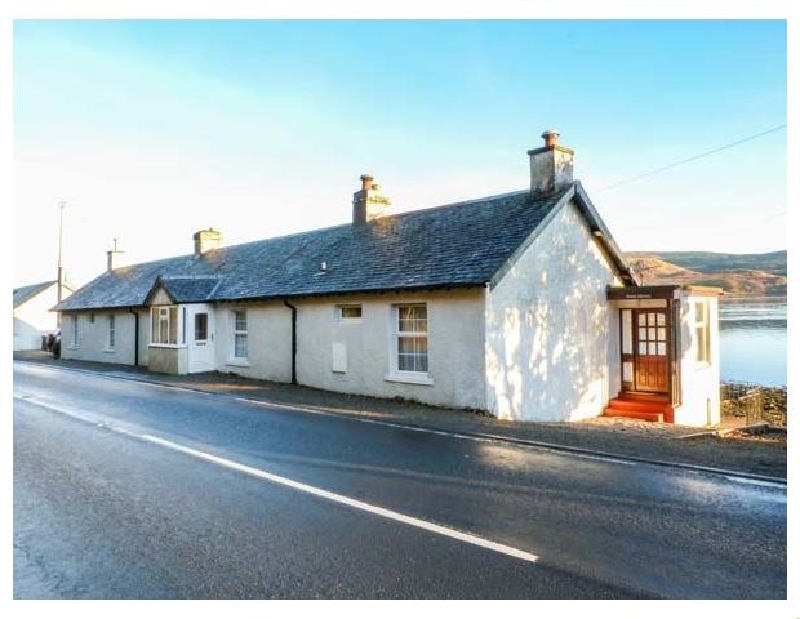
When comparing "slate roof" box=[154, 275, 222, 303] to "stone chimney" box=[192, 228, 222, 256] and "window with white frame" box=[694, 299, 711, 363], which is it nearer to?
"stone chimney" box=[192, 228, 222, 256]

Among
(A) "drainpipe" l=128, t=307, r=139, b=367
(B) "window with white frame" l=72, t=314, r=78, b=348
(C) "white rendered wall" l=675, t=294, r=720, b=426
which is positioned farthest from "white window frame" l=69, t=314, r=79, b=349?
(C) "white rendered wall" l=675, t=294, r=720, b=426

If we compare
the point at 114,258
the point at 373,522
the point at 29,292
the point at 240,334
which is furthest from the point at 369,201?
the point at 29,292

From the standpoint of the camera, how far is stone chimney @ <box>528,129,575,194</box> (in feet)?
52.3

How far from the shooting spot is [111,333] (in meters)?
30.8

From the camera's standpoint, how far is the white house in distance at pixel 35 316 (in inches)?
1918

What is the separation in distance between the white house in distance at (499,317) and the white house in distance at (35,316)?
3642 centimetres

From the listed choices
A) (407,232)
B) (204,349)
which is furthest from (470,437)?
(204,349)

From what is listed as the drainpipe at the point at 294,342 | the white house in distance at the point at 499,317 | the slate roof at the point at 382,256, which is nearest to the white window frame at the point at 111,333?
the slate roof at the point at 382,256

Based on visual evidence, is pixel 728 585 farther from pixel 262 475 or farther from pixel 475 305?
pixel 475 305

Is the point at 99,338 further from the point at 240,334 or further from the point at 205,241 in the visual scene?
the point at 240,334

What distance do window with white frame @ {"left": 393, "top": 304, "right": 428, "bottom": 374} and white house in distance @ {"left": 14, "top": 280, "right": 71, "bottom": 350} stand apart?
42335 millimetres

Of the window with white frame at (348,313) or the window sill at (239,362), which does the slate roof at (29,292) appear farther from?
the window with white frame at (348,313)

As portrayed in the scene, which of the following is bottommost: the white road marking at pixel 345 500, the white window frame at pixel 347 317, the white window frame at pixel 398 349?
the white road marking at pixel 345 500

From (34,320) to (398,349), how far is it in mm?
45999
